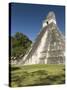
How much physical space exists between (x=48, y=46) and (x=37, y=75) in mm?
322

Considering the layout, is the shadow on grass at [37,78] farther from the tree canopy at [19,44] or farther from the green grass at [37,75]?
the tree canopy at [19,44]

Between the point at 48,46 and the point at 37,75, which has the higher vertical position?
the point at 48,46

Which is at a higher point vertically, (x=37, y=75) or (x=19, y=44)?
(x=19, y=44)

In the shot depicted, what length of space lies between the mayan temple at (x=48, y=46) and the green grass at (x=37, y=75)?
0.18ft

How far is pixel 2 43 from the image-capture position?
2.62 meters

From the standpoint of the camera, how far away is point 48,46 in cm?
272

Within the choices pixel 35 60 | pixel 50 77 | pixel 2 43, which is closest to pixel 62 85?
pixel 50 77

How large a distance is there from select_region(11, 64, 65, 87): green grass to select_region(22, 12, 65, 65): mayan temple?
0.06 m

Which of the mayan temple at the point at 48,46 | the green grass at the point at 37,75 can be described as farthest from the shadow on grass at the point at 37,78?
the mayan temple at the point at 48,46

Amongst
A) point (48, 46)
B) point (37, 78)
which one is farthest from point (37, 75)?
point (48, 46)

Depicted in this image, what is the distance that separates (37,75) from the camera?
2.67m

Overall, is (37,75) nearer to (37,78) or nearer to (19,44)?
(37,78)

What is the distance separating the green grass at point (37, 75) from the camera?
2.62m

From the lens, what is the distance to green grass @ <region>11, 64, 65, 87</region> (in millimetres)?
2621
